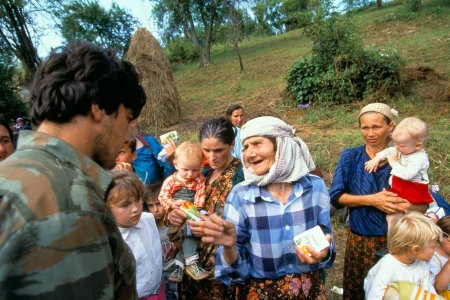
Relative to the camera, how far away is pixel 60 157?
3.54 feet

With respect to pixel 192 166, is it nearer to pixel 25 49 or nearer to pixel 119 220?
pixel 119 220

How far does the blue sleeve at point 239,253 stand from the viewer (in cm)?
217

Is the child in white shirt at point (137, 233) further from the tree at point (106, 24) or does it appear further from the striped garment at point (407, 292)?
the tree at point (106, 24)

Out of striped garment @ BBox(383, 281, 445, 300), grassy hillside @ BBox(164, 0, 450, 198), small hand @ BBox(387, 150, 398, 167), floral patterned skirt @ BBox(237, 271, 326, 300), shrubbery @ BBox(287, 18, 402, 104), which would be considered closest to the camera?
floral patterned skirt @ BBox(237, 271, 326, 300)

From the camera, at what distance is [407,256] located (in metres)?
2.43

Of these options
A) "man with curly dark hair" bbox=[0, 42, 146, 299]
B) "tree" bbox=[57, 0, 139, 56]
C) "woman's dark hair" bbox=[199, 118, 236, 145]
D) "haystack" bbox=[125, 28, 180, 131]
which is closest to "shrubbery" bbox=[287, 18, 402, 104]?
"haystack" bbox=[125, 28, 180, 131]

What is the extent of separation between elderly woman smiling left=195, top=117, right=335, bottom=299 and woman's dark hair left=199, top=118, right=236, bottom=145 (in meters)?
0.56

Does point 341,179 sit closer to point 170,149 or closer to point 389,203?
point 389,203

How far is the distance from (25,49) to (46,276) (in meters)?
22.9

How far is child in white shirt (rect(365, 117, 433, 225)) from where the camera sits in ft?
9.17

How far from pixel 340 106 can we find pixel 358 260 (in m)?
8.62

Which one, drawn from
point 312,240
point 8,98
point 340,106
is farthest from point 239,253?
point 8,98

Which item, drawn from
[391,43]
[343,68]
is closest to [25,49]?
[343,68]

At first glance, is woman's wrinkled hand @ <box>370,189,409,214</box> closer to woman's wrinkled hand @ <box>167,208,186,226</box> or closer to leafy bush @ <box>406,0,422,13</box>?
woman's wrinkled hand @ <box>167,208,186,226</box>
